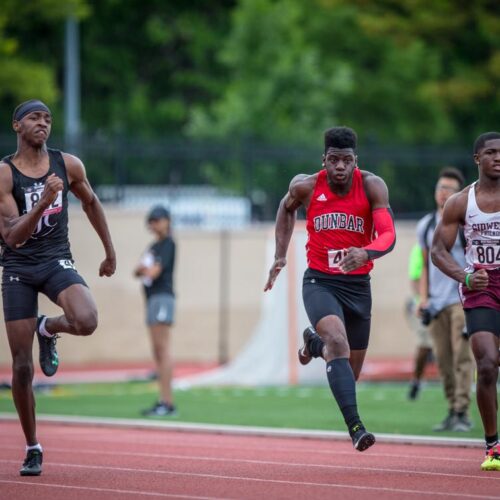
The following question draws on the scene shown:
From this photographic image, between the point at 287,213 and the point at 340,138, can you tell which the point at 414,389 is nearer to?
the point at 287,213

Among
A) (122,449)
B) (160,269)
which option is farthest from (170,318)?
(122,449)

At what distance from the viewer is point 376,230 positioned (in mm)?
10055

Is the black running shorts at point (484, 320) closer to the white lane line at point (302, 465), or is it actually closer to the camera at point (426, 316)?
the white lane line at point (302, 465)

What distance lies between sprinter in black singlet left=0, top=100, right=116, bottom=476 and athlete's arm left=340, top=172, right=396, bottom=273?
1868mm

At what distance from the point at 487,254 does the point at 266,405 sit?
7.88m

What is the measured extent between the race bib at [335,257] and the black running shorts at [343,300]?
8 cm

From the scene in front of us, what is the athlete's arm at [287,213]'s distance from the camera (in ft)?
34.0

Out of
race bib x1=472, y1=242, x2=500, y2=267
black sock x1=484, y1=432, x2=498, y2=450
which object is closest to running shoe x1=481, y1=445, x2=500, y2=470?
black sock x1=484, y1=432, x2=498, y2=450

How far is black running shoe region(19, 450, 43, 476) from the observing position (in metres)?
9.53

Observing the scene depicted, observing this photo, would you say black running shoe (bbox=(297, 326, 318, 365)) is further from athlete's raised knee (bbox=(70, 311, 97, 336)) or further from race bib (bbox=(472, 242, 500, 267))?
athlete's raised knee (bbox=(70, 311, 97, 336))

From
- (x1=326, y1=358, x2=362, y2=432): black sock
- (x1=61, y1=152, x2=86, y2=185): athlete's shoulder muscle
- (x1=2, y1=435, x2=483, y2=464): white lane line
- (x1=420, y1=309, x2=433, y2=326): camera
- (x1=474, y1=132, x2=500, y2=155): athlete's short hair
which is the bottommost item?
(x1=2, y1=435, x2=483, y2=464): white lane line

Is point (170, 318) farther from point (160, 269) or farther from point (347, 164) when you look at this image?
point (347, 164)

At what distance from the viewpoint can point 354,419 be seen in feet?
31.0

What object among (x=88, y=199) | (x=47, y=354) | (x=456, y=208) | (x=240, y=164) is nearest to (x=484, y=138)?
(x=456, y=208)
